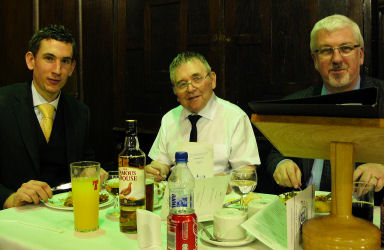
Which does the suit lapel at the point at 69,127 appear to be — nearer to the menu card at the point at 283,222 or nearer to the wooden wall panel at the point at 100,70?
the menu card at the point at 283,222

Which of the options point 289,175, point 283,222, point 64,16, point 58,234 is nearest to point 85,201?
point 58,234

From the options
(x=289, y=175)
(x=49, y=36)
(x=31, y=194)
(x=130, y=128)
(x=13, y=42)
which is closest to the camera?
(x=130, y=128)

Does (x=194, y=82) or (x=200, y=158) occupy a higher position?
(x=194, y=82)

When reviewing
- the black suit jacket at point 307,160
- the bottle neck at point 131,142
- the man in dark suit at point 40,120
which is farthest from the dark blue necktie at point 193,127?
the bottle neck at point 131,142

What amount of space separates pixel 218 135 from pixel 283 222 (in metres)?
Answer: 1.10

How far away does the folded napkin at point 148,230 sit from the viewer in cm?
100

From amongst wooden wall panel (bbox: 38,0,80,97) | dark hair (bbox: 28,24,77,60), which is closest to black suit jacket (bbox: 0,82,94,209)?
dark hair (bbox: 28,24,77,60)

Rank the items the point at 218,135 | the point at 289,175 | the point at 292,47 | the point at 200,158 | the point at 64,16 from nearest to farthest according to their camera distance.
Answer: the point at 289,175
the point at 200,158
the point at 218,135
the point at 292,47
the point at 64,16

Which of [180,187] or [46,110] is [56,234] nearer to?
[180,187]

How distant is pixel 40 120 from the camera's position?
81.1 inches

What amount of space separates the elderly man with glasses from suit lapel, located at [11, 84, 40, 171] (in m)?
0.60

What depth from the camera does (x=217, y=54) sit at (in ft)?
9.89

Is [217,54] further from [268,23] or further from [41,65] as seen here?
[41,65]

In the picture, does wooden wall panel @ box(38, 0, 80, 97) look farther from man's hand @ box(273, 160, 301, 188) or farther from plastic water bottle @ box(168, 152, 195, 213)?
plastic water bottle @ box(168, 152, 195, 213)
